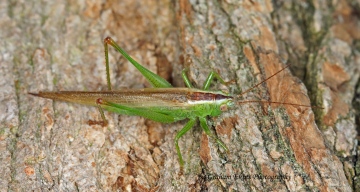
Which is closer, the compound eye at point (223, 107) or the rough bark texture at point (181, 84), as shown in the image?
the rough bark texture at point (181, 84)

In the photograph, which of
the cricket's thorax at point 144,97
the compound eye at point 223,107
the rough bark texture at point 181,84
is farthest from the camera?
the cricket's thorax at point 144,97

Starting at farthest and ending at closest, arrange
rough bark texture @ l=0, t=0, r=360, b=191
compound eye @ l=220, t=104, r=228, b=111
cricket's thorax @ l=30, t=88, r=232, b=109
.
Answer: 1. cricket's thorax @ l=30, t=88, r=232, b=109
2. compound eye @ l=220, t=104, r=228, b=111
3. rough bark texture @ l=0, t=0, r=360, b=191

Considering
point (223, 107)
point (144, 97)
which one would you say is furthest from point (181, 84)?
point (223, 107)

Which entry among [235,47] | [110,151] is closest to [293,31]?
[235,47]

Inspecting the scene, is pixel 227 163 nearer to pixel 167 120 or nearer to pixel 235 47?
pixel 167 120

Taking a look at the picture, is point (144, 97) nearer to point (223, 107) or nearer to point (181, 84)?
point (181, 84)

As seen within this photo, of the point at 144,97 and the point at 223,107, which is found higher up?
the point at 144,97

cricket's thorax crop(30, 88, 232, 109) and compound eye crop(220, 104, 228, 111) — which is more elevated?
cricket's thorax crop(30, 88, 232, 109)

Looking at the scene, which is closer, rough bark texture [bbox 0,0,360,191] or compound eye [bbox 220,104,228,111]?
rough bark texture [bbox 0,0,360,191]
